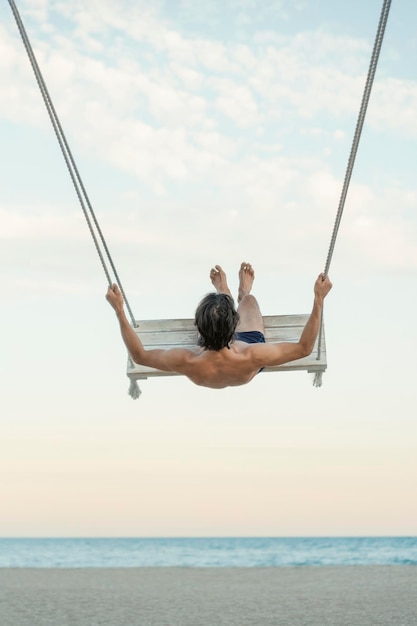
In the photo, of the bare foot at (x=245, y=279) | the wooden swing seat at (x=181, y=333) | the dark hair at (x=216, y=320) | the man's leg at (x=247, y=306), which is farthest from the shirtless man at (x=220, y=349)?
the bare foot at (x=245, y=279)

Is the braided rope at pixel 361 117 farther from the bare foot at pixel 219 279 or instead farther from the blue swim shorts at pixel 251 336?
the bare foot at pixel 219 279

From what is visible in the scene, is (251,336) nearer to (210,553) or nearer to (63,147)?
(63,147)

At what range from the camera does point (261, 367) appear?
4711 mm

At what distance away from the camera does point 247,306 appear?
17.5ft

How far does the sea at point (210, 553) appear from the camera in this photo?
34.3 metres

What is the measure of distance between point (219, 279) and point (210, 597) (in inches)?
508

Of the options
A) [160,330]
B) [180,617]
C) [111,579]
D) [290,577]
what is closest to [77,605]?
[180,617]

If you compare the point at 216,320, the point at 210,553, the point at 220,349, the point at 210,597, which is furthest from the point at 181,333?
the point at 210,553

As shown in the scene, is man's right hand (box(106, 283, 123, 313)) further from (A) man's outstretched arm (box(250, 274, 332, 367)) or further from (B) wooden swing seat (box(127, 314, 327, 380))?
(B) wooden swing seat (box(127, 314, 327, 380))

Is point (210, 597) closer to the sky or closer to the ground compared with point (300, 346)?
closer to the ground

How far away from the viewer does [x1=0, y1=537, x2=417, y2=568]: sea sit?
1352 inches

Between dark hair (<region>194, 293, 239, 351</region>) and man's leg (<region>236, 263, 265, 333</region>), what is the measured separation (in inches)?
22.0

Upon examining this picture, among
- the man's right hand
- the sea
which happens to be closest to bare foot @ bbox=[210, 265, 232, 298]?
the man's right hand

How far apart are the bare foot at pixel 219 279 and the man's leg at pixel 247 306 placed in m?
0.11
